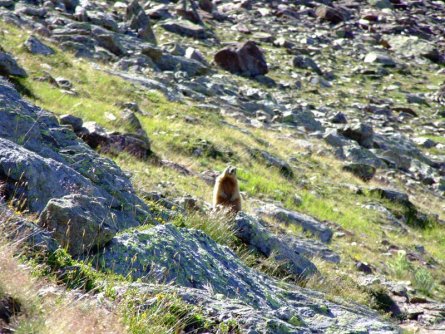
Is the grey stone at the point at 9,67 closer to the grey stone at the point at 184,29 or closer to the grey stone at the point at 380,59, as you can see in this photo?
the grey stone at the point at 184,29

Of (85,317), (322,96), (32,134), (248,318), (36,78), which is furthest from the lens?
(322,96)

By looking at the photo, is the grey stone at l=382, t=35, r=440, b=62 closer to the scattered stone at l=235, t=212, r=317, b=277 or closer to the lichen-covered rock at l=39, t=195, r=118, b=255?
the scattered stone at l=235, t=212, r=317, b=277

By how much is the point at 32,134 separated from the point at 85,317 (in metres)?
4.48

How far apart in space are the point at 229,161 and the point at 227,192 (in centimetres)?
664

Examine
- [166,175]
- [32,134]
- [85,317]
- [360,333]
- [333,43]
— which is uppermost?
[85,317]

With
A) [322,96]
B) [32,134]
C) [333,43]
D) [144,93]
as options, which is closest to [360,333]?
[32,134]

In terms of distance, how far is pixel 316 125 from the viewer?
97.3ft

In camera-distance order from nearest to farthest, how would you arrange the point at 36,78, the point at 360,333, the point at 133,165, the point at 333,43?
the point at 360,333, the point at 133,165, the point at 36,78, the point at 333,43

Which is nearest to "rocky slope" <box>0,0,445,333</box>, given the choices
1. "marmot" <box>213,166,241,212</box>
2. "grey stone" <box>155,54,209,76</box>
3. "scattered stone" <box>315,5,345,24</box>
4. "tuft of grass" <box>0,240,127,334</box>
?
"grey stone" <box>155,54,209,76</box>

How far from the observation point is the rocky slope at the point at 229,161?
6.36m

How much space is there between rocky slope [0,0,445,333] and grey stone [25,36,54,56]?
67 millimetres

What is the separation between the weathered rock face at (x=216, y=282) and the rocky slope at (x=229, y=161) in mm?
24

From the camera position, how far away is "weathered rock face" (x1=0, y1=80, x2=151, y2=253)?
242 inches

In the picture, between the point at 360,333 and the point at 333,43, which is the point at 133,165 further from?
the point at 333,43
